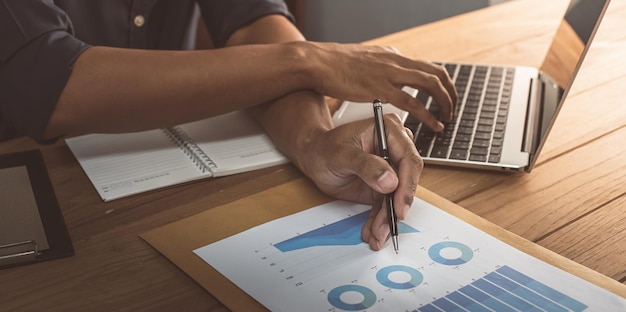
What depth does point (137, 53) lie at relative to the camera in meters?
1.07

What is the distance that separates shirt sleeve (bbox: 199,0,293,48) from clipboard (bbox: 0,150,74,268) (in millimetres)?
490

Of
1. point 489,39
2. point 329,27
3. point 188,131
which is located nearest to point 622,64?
point 489,39

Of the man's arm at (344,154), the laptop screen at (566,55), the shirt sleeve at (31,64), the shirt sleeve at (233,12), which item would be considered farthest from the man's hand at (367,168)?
the shirt sleeve at (233,12)

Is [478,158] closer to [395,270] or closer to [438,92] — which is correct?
[438,92]

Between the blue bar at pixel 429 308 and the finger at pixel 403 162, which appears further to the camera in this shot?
the finger at pixel 403 162

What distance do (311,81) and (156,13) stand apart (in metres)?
0.48

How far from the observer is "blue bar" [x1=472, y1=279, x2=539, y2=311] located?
751 mm

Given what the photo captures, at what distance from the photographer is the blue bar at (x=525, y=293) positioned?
29.6 inches

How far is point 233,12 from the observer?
1416 mm

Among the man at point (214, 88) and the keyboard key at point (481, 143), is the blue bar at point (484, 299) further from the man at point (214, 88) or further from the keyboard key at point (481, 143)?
the keyboard key at point (481, 143)

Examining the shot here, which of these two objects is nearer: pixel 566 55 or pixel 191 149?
pixel 191 149

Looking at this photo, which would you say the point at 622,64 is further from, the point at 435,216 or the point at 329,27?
the point at 329,27

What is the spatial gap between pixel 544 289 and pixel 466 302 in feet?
0.28

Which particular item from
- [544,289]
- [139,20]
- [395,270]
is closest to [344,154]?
[395,270]
